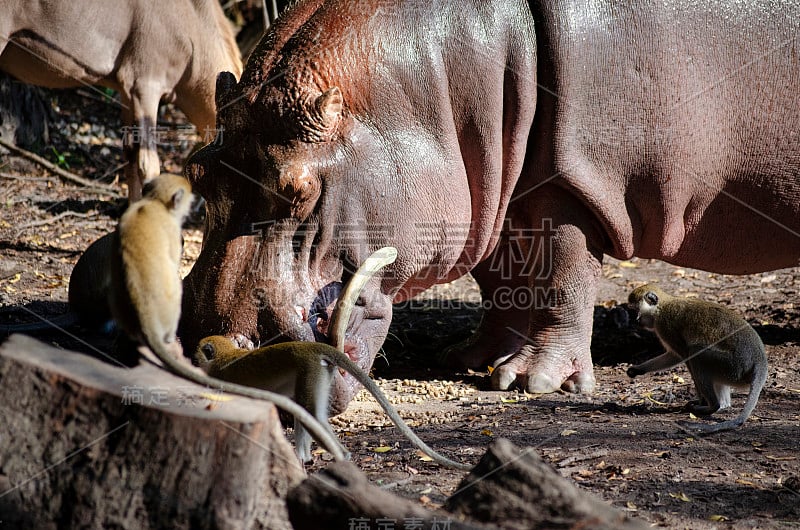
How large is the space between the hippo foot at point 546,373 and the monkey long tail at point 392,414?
65.7 inches

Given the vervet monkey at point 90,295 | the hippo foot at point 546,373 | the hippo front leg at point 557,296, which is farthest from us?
the vervet monkey at point 90,295

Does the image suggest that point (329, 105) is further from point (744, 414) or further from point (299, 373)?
point (744, 414)

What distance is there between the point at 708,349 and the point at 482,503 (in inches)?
97.9

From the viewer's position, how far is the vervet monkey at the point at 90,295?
6.06m

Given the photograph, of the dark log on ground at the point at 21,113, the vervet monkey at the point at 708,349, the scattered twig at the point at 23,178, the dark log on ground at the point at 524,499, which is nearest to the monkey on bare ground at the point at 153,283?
the dark log on ground at the point at 524,499

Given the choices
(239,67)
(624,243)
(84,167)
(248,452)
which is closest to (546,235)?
(624,243)

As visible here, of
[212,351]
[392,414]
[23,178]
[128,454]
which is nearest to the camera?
[128,454]

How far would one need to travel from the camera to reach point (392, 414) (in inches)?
134

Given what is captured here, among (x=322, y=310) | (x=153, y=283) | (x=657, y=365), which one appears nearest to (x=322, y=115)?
(x=322, y=310)

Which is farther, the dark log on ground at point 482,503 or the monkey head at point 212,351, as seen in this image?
the monkey head at point 212,351

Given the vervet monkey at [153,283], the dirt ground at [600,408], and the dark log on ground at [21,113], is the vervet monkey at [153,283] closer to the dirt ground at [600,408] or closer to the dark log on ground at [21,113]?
the dirt ground at [600,408]

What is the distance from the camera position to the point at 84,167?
38.0ft

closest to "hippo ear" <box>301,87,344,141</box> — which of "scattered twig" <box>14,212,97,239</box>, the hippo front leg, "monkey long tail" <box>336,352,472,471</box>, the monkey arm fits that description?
"monkey long tail" <box>336,352,472,471</box>

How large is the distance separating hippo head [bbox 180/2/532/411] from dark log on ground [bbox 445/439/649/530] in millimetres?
1958
